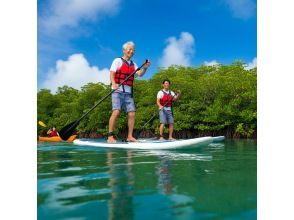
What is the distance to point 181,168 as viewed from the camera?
5.25 feet

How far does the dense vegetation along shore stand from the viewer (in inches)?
246

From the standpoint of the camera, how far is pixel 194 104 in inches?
310

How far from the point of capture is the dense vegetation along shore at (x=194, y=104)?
625cm

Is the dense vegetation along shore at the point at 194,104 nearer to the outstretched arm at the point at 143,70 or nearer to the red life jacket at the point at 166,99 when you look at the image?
the red life jacket at the point at 166,99

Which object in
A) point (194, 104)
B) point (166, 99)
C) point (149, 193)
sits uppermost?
point (194, 104)

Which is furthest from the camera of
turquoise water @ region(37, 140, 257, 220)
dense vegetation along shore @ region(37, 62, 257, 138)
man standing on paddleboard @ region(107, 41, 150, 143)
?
dense vegetation along shore @ region(37, 62, 257, 138)

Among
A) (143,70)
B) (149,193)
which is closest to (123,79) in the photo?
(143,70)

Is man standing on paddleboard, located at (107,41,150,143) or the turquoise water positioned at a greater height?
man standing on paddleboard, located at (107,41,150,143)

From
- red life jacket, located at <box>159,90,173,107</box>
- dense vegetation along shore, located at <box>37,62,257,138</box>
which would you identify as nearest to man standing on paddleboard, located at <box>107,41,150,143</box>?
red life jacket, located at <box>159,90,173,107</box>

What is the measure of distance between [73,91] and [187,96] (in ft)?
25.3

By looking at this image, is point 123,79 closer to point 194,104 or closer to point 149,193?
point 149,193

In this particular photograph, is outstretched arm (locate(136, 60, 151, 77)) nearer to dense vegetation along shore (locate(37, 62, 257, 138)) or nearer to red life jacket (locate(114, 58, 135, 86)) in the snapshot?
red life jacket (locate(114, 58, 135, 86))

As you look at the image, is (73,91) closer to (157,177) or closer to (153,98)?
(153,98)
